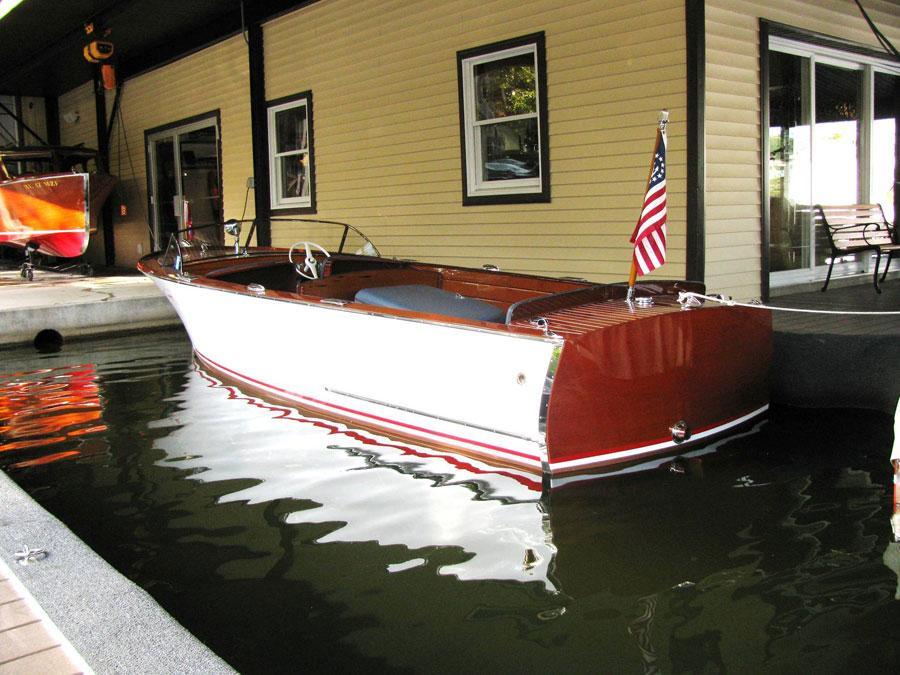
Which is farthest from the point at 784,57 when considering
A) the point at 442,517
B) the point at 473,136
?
the point at 442,517

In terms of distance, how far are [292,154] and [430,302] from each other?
6614mm

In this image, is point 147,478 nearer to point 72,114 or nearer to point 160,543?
point 160,543

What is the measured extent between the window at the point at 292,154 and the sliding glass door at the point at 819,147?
5354 mm

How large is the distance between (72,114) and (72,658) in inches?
676

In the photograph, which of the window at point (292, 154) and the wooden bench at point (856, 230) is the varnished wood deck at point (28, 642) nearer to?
the wooden bench at point (856, 230)

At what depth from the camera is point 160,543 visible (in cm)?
320

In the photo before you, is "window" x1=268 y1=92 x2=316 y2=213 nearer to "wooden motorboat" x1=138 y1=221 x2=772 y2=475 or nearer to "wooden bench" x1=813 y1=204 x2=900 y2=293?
"wooden motorboat" x1=138 y1=221 x2=772 y2=475

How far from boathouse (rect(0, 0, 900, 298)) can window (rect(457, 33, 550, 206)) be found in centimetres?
2

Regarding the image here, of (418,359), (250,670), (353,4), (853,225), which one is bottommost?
(250,670)

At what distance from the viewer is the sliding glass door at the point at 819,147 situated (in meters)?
7.08

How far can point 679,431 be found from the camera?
378 centimetres

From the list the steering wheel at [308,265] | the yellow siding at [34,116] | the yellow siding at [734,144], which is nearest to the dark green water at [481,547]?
the steering wheel at [308,265]

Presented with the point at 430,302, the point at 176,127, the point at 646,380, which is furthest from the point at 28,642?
the point at 176,127

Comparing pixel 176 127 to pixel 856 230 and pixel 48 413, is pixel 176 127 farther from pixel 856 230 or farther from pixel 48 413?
pixel 856 230
